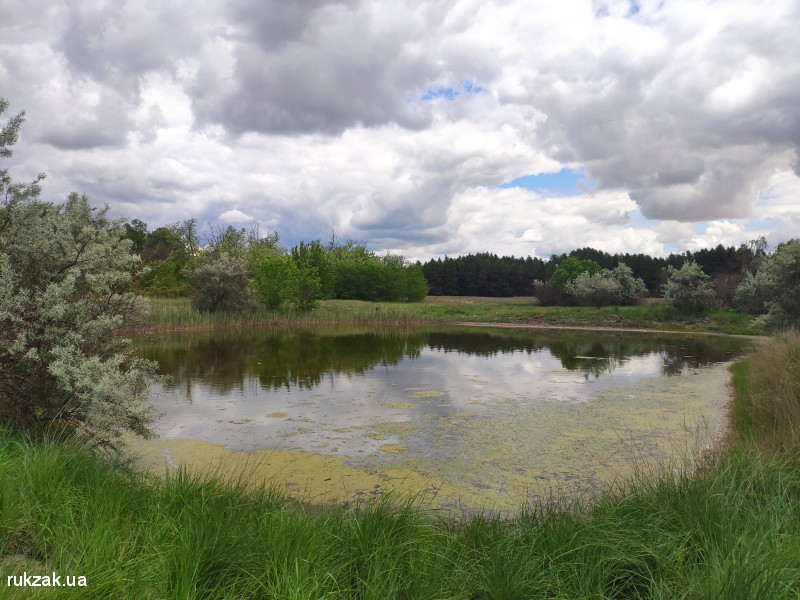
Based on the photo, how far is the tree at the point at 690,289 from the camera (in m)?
44.3

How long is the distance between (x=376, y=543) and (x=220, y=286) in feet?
116

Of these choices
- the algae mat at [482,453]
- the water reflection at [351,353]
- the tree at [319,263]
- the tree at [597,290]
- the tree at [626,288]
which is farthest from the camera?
the tree at [626,288]

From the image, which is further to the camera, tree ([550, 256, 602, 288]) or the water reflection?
tree ([550, 256, 602, 288])

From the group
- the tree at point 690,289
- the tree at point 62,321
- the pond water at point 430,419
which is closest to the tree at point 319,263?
the pond water at point 430,419

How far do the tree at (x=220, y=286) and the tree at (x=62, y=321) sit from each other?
30924 mm

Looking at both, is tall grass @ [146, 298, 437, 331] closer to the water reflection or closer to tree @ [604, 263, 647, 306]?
the water reflection

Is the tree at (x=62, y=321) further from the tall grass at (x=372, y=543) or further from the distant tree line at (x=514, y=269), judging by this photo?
the distant tree line at (x=514, y=269)

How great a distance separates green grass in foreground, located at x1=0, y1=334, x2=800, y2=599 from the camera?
2.95 metres

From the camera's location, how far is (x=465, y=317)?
51969 mm

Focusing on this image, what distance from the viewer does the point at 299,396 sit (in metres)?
13.9

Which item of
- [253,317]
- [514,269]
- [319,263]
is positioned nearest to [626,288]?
[514,269]

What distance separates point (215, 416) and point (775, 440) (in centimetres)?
1045

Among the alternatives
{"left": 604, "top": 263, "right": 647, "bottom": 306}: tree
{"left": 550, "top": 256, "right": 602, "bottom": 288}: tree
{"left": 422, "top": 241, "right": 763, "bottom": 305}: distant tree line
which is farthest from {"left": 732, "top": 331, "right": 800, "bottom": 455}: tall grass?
{"left": 422, "top": 241, "right": 763, "bottom": 305}: distant tree line

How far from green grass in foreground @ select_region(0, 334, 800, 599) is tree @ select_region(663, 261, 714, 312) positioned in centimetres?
4523
